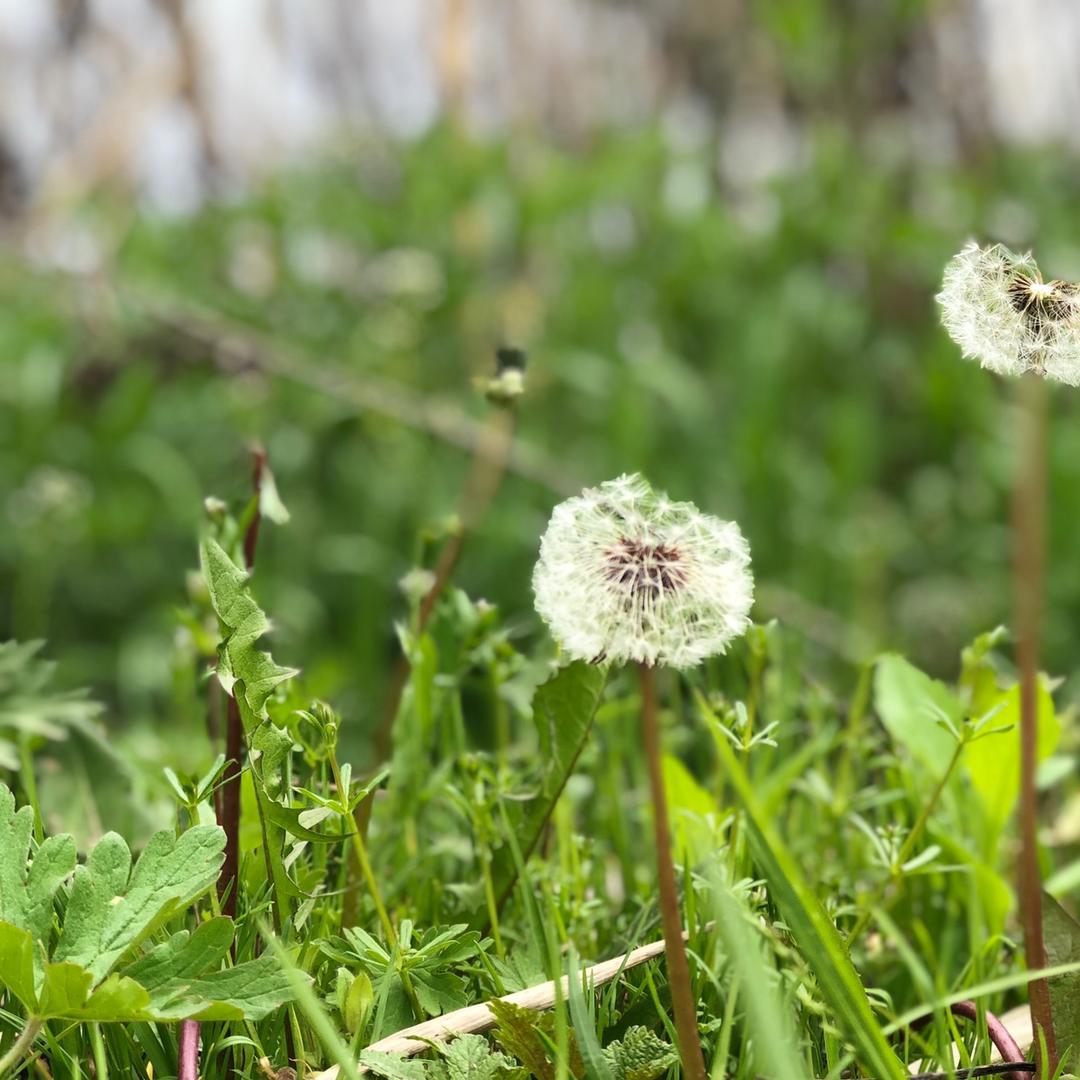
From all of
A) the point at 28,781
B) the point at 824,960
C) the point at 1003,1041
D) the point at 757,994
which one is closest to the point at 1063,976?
the point at 1003,1041

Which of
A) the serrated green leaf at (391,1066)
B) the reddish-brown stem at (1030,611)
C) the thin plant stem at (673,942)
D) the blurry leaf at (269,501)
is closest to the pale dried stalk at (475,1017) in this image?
the serrated green leaf at (391,1066)

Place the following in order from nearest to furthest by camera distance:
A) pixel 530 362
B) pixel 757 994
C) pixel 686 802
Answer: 1. pixel 757 994
2. pixel 686 802
3. pixel 530 362

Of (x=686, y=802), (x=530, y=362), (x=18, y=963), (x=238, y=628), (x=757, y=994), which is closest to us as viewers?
(x=757, y=994)

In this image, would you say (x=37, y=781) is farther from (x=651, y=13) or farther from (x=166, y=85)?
(x=651, y=13)

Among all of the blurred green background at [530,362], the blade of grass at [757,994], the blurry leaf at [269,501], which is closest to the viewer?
the blade of grass at [757,994]

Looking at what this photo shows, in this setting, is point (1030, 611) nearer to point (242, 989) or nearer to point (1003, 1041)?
point (1003, 1041)

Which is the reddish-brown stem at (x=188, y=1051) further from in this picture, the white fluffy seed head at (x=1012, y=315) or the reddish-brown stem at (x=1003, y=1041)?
the white fluffy seed head at (x=1012, y=315)
